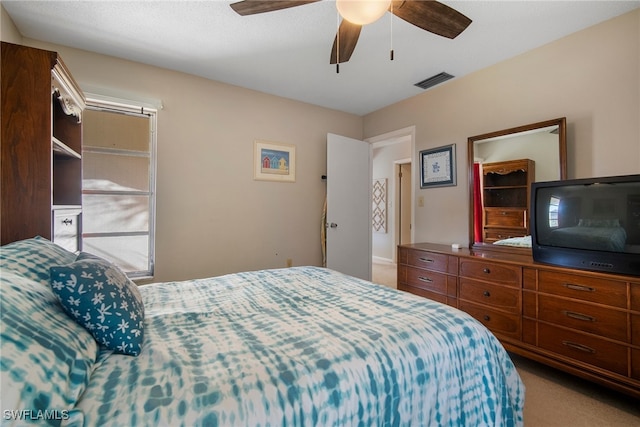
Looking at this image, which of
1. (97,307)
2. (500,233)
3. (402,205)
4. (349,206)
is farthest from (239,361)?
(402,205)

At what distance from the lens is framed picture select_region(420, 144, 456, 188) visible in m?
3.03

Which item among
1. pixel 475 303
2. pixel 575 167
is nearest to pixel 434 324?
pixel 475 303

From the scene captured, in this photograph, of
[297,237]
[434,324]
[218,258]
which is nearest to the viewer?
[434,324]

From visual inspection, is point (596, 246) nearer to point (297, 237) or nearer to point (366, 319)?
point (366, 319)

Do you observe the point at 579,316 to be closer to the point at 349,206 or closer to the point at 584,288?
the point at 584,288

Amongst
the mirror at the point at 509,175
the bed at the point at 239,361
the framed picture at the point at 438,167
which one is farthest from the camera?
the framed picture at the point at 438,167

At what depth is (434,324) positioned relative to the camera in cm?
113

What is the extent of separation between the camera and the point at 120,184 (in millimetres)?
2719

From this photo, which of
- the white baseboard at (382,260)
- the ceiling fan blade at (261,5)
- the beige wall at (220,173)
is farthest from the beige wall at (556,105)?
the white baseboard at (382,260)

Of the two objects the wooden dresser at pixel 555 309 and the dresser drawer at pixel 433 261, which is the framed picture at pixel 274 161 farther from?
the wooden dresser at pixel 555 309

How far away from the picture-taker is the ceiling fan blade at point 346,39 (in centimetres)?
165

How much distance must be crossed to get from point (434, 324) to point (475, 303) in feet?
4.71

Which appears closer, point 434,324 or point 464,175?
point 434,324

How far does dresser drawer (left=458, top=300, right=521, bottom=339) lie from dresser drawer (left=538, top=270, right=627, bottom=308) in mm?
315
